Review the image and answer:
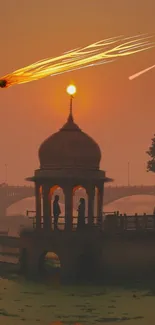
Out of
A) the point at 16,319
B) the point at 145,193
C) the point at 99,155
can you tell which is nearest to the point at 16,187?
the point at 145,193

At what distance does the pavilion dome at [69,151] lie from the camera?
47906 millimetres

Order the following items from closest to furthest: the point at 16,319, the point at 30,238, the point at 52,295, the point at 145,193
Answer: the point at 16,319 < the point at 52,295 < the point at 30,238 < the point at 145,193

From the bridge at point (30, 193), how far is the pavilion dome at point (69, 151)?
104733 millimetres

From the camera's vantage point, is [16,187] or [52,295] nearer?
[52,295]

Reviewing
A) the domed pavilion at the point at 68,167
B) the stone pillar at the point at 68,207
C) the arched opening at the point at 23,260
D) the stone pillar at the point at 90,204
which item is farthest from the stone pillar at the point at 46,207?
the stone pillar at the point at 90,204

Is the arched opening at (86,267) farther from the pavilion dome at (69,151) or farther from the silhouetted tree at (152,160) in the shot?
the silhouetted tree at (152,160)

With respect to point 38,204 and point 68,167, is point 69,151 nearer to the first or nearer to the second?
point 68,167

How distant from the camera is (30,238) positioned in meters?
48.0

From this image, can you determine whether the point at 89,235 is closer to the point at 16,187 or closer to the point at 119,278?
the point at 119,278

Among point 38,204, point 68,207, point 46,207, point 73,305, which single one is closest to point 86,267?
point 68,207

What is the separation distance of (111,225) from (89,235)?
1.24m

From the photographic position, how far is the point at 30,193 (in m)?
160

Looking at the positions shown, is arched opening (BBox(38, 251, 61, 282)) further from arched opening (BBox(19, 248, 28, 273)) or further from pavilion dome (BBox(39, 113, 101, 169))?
pavilion dome (BBox(39, 113, 101, 169))

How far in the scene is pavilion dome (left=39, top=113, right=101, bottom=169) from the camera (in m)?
47.9
